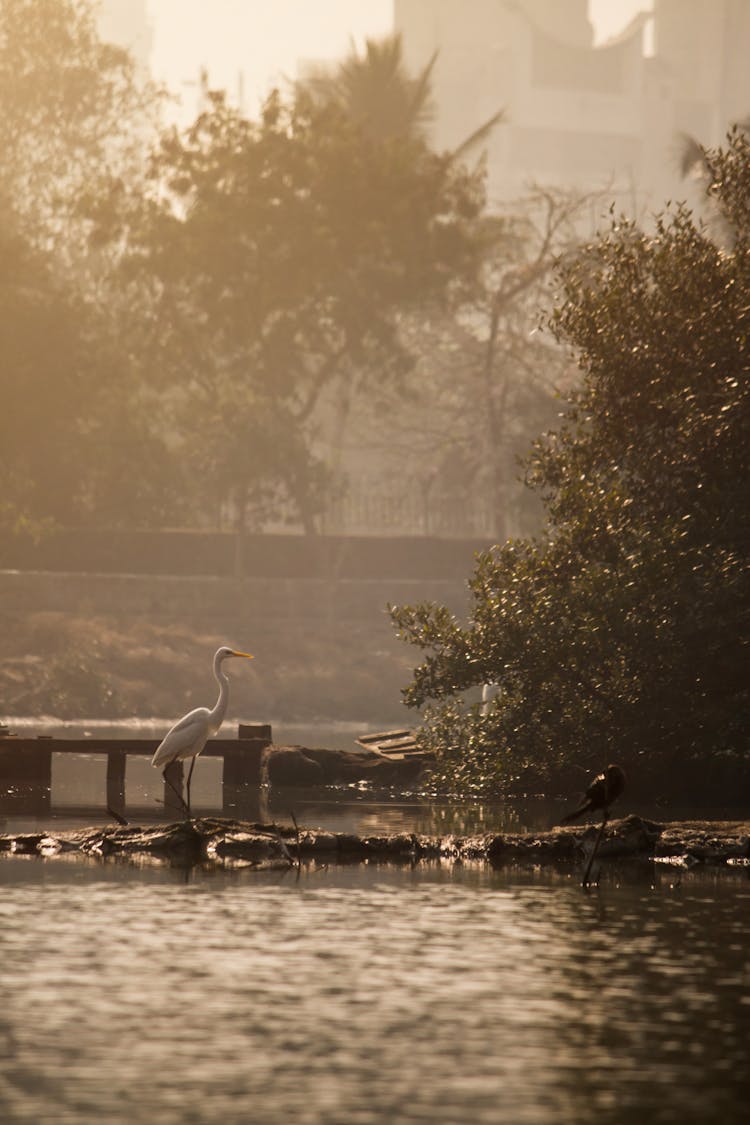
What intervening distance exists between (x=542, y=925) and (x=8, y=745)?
49.0 feet

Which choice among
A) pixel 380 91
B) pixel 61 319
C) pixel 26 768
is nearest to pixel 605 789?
pixel 26 768

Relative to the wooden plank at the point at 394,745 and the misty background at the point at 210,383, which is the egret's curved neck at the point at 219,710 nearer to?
the wooden plank at the point at 394,745

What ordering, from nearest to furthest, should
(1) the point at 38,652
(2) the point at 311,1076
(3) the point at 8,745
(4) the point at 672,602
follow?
(2) the point at 311,1076, (4) the point at 672,602, (3) the point at 8,745, (1) the point at 38,652

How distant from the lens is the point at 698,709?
26078 millimetres

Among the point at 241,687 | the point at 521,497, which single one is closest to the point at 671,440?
the point at 241,687

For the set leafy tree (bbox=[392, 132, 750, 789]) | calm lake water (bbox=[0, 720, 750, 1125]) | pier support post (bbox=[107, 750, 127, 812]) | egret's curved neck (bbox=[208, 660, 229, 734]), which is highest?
leafy tree (bbox=[392, 132, 750, 789])

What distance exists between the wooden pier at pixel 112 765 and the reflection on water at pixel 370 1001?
990cm

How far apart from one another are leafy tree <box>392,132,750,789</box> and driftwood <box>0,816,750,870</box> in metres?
4.79

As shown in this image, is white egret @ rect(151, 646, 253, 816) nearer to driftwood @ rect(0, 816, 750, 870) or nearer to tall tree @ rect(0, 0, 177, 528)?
driftwood @ rect(0, 816, 750, 870)

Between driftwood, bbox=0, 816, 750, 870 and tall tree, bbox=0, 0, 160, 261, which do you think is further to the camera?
tall tree, bbox=0, 0, 160, 261

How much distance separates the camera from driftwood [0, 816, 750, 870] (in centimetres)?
2081

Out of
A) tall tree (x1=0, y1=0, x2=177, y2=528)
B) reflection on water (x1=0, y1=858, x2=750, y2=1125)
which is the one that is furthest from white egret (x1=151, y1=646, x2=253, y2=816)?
tall tree (x1=0, y1=0, x2=177, y2=528)

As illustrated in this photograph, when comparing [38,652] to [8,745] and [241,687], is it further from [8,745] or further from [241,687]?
[8,745]

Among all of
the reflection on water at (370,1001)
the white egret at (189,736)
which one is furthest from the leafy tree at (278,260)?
the reflection on water at (370,1001)
